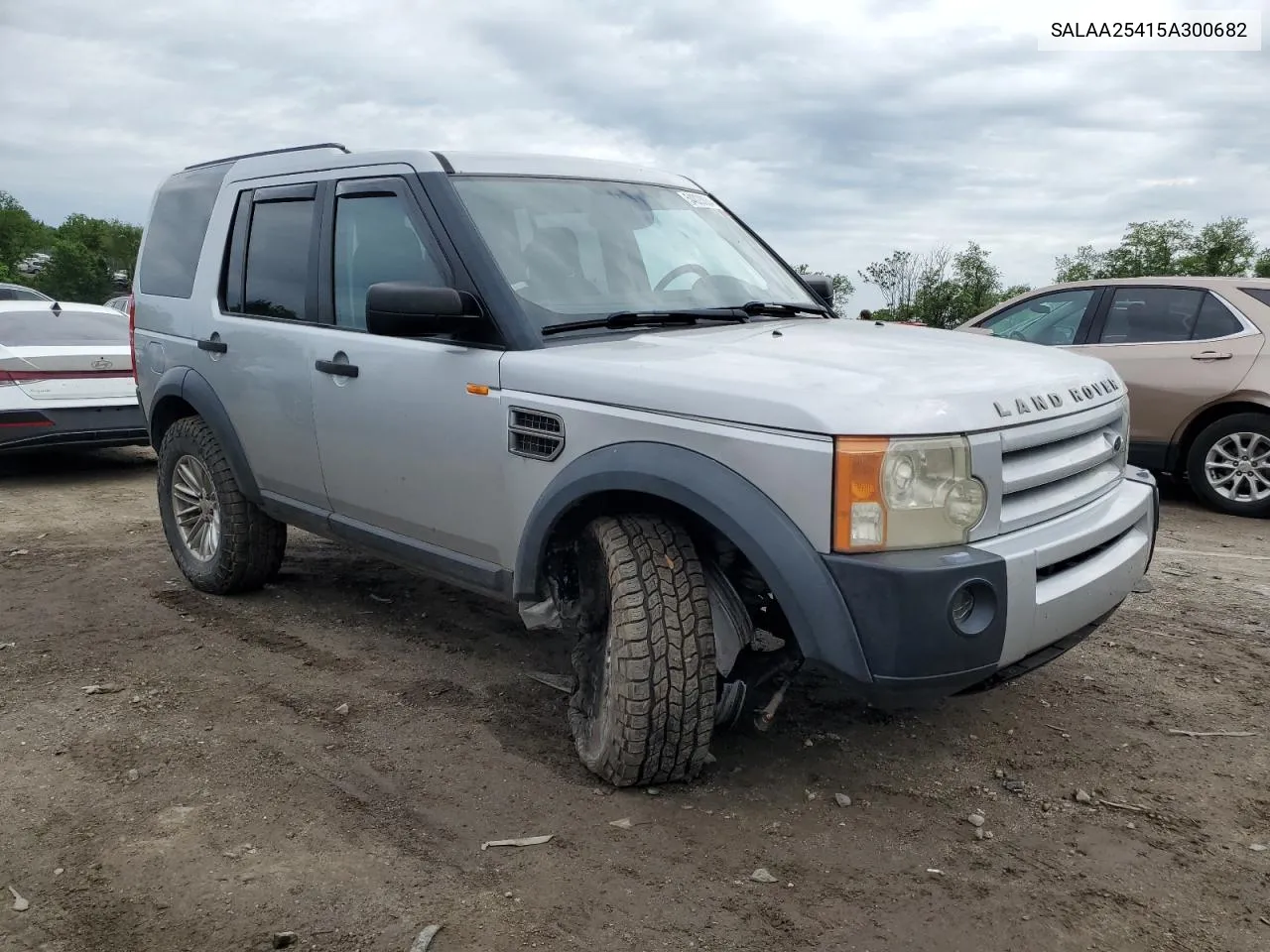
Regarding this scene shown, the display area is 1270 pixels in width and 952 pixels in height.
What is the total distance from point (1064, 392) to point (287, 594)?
3.76 m

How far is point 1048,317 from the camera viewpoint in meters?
8.19

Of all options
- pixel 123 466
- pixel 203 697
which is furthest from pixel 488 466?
pixel 123 466

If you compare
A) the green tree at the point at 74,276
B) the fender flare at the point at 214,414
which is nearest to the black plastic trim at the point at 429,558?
the fender flare at the point at 214,414

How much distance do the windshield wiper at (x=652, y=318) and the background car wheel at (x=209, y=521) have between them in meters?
2.23

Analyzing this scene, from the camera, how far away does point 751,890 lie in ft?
8.82

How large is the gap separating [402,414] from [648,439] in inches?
45.3

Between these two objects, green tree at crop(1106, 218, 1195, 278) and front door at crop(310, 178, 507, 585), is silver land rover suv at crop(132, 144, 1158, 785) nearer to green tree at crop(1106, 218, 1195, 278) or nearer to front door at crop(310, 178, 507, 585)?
front door at crop(310, 178, 507, 585)

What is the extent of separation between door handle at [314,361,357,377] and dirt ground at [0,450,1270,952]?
1.17m

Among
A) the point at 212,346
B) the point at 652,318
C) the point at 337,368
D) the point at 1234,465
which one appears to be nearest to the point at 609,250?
the point at 652,318

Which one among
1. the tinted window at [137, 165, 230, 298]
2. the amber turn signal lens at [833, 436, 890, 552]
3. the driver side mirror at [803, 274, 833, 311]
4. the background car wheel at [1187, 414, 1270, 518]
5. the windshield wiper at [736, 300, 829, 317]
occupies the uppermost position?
the tinted window at [137, 165, 230, 298]

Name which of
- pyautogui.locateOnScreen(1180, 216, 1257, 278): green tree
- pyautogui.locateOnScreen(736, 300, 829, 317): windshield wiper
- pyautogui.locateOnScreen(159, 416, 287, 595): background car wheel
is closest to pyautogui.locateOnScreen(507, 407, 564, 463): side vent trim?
pyautogui.locateOnScreen(736, 300, 829, 317): windshield wiper

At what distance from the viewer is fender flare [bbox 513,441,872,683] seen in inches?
104

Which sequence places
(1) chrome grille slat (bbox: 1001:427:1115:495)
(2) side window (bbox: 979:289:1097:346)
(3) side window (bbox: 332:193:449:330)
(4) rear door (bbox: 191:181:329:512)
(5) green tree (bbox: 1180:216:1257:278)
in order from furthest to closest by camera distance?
(5) green tree (bbox: 1180:216:1257:278) → (2) side window (bbox: 979:289:1097:346) → (4) rear door (bbox: 191:181:329:512) → (3) side window (bbox: 332:193:449:330) → (1) chrome grille slat (bbox: 1001:427:1115:495)

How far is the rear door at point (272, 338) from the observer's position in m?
4.31
